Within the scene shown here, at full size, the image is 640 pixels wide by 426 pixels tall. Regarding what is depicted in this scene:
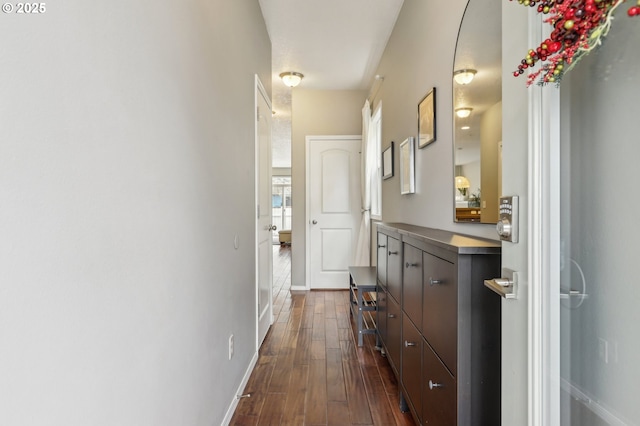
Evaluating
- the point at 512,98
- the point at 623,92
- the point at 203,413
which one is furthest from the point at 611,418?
the point at 203,413

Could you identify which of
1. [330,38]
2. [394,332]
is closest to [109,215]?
[394,332]

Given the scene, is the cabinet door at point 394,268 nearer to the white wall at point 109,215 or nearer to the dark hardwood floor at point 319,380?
the dark hardwood floor at point 319,380

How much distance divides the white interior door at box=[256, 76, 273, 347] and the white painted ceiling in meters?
0.74

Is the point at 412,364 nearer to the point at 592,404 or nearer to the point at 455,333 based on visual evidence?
the point at 455,333

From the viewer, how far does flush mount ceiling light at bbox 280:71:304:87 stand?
429 cm

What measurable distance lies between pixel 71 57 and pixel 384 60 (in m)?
3.44

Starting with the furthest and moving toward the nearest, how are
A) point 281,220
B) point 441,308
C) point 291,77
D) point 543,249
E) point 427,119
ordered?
1. point 281,220
2. point 291,77
3. point 427,119
4. point 441,308
5. point 543,249

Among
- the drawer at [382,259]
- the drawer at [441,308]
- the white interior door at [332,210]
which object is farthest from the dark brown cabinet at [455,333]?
the white interior door at [332,210]

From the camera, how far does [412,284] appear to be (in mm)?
1690

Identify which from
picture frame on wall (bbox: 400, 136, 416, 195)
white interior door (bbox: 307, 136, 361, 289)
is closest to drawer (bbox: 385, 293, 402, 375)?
picture frame on wall (bbox: 400, 136, 416, 195)

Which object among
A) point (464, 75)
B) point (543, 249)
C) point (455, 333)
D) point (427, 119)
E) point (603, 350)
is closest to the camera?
point (603, 350)

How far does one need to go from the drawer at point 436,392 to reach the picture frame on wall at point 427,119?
1.26 m

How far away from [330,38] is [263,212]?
1.90 meters

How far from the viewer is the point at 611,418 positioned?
2.01ft
